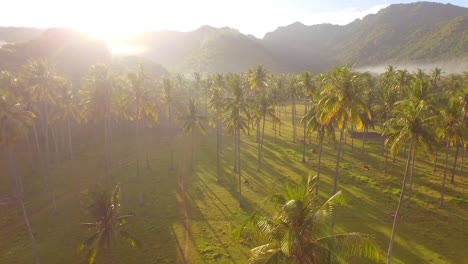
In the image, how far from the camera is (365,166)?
62594 millimetres

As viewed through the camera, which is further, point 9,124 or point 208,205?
point 208,205

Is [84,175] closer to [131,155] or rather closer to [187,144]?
[131,155]

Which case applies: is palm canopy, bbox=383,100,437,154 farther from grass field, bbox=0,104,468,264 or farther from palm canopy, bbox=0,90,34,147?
palm canopy, bbox=0,90,34,147

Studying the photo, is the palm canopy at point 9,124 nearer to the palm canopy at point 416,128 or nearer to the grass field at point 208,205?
the grass field at point 208,205

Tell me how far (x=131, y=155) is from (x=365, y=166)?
51347 mm

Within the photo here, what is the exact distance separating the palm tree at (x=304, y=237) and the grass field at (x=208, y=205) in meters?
3.19

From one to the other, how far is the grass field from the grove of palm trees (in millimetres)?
224

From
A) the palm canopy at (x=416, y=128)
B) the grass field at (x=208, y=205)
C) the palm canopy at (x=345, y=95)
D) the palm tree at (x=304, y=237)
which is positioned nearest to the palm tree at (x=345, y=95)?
the palm canopy at (x=345, y=95)

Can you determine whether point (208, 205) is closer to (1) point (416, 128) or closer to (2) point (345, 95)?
(2) point (345, 95)

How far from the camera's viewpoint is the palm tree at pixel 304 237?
15.3 meters

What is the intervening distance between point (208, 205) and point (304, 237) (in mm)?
31895

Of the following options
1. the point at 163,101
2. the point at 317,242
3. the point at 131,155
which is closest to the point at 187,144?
the point at 131,155

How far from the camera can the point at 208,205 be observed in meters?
46.6

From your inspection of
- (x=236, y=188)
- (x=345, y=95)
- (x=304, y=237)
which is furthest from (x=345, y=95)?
(x=236, y=188)
